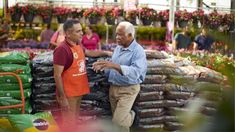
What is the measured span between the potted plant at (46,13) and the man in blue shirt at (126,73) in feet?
28.5

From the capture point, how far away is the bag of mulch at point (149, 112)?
5.32 meters

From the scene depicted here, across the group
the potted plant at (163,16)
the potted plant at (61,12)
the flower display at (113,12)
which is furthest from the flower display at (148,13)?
the potted plant at (61,12)

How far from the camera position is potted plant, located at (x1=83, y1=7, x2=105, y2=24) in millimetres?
13445

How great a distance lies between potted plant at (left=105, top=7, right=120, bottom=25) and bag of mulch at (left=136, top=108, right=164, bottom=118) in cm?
780

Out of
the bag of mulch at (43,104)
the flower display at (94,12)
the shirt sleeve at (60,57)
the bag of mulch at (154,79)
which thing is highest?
the flower display at (94,12)

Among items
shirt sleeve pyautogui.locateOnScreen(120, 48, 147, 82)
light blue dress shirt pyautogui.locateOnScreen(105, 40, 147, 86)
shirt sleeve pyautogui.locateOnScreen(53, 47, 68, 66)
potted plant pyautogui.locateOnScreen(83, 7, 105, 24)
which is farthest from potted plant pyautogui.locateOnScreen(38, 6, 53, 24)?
shirt sleeve pyautogui.locateOnScreen(53, 47, 68, 66)

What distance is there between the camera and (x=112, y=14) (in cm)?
1316

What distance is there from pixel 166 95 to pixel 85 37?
4254mm

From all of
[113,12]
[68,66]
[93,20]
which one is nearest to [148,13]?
[113,12]

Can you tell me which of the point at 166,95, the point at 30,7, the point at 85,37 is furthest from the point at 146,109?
the point at 30,7

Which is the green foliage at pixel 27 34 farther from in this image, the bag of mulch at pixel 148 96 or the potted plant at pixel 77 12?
the bag of mulch at pixel 148 96

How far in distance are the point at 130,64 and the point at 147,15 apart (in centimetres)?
859

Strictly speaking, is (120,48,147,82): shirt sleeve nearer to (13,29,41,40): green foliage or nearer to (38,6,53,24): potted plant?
(38,6,53,24): potted plant

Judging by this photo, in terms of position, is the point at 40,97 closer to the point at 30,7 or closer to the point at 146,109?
the point at 146,109
